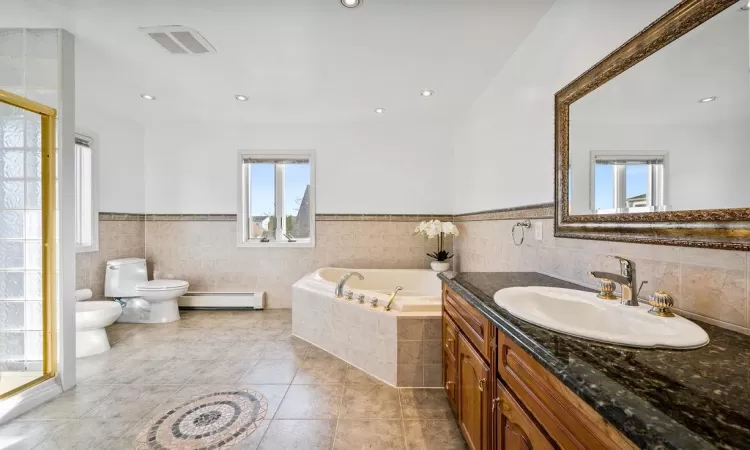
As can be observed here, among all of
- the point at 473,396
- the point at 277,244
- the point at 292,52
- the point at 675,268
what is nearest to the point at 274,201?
the point at 277,244

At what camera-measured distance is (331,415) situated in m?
1.63

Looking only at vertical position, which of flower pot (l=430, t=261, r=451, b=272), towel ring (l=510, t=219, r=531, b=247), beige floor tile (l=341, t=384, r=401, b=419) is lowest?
beige floor tile (l=341, t=384, r=401, b=419)

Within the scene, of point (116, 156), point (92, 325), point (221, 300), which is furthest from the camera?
point (221, 300)

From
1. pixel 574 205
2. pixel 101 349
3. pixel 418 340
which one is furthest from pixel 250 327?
pixel 574 205

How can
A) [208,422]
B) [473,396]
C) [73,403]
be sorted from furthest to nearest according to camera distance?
[73,403]
[208,422]
[473,396]

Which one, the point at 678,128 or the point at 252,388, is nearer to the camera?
the point at 678,128

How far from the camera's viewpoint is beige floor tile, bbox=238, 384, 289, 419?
1.69 metres

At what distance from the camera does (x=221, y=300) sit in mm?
3422

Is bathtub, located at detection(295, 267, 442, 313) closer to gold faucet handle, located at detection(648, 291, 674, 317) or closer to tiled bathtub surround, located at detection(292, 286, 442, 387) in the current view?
tiled bathtub surround, located at detection(292, 286, 442, 387)

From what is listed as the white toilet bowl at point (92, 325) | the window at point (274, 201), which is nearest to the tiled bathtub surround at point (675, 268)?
the window at point (274, 201)

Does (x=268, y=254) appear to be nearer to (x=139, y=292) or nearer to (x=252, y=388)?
(x=139, y=292)

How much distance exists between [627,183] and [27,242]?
3243mm

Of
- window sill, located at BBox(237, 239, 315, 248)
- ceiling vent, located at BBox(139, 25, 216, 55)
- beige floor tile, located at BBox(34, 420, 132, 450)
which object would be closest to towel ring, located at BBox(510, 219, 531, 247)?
window sill, located at BBox(237, 239, 315, 248)

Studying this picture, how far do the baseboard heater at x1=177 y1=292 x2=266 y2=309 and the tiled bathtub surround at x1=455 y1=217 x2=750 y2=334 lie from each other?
3019 millimetres
